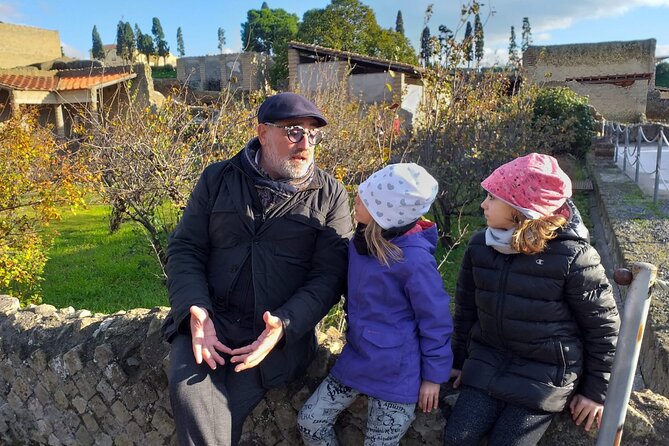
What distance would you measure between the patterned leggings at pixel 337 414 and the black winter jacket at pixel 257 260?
16cm

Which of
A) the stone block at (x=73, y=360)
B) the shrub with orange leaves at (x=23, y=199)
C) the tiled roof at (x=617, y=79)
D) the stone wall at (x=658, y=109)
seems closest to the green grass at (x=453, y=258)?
the stone block at (x=73, y=360)

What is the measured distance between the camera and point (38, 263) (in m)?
5.10

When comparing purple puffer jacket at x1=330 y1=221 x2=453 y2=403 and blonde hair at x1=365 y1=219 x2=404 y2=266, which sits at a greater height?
blonde hair at x1=365 y1=219 x2=404 y2=266

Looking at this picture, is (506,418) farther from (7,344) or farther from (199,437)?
(7,344)

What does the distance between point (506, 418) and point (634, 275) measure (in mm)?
680

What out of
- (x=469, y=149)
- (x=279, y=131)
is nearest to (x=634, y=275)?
(x=279, y=131)

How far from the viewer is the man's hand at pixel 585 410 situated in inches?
72.7

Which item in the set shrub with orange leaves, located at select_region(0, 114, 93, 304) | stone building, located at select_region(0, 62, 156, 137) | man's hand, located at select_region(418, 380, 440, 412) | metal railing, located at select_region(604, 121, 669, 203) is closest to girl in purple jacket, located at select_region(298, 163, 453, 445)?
man's hand, located at select_region(418, 380, 440, 412)

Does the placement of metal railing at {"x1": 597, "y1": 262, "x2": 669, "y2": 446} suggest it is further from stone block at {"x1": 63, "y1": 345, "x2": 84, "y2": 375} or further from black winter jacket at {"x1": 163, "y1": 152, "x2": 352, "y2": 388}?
stone block at {"x1": 63, "y1": 345, "x2": 84, "y2": 375}

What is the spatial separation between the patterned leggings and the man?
0.16 metres

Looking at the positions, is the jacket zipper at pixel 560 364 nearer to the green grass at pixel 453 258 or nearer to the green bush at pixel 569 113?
the green grass at pixel 453 258

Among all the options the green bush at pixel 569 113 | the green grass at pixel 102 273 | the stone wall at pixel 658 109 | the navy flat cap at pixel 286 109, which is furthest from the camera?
the stone wall at pixel 658 109

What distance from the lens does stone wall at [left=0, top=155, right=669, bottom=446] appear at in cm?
239

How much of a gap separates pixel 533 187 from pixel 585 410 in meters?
0.79
